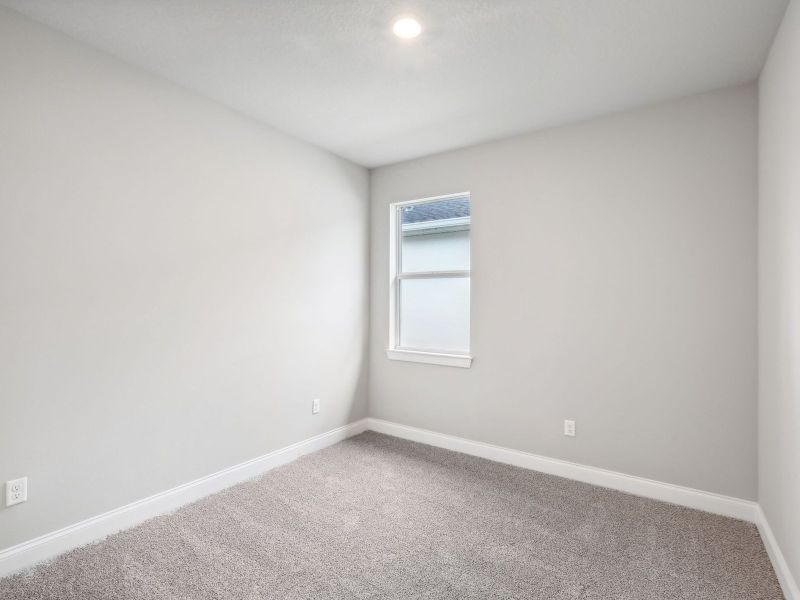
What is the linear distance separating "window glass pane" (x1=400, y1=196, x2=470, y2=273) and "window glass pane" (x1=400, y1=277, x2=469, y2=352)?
149 millimetres

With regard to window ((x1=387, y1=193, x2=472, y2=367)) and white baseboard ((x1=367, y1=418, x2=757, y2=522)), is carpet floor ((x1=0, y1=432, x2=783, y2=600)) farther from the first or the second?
window ((x1=387, y1=193, x2=472, y2=367))

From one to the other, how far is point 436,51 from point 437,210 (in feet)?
5.57

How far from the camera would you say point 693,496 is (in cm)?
257

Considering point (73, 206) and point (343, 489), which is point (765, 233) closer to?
point (343, 489)

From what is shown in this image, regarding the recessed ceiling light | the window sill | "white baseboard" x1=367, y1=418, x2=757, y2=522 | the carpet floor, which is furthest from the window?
the recessed ceiling light

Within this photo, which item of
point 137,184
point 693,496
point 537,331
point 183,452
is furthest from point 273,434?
point 693,496

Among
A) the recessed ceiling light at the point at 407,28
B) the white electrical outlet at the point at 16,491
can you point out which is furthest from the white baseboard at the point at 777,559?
the white electrical outlet at the point at 16,491

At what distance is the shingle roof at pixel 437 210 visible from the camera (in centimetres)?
365

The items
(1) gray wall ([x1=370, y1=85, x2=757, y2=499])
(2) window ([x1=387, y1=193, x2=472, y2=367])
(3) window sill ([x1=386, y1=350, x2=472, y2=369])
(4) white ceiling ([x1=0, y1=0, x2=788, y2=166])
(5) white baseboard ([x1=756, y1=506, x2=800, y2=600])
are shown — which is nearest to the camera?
(5) white baseboard ([x1=756, y1=506, x2=800, y2=600])

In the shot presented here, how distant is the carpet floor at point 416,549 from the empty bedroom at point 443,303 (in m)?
0.02

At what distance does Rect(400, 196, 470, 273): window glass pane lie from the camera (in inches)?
143

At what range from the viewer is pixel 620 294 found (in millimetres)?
2820

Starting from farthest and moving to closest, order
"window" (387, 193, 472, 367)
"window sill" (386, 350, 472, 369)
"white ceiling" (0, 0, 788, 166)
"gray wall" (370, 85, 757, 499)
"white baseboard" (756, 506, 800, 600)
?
"window" (387, 193, 472, 367) → "window sill" (386, 350, 472, 369) → "gray wall" (370, 85, 757, 499) → "white ceiling" (0, 0, 788, 166) → "white baseboard" (756, 506, 800, 600)

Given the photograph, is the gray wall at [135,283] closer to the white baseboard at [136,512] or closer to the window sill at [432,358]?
the white baseboard at [136,512]
